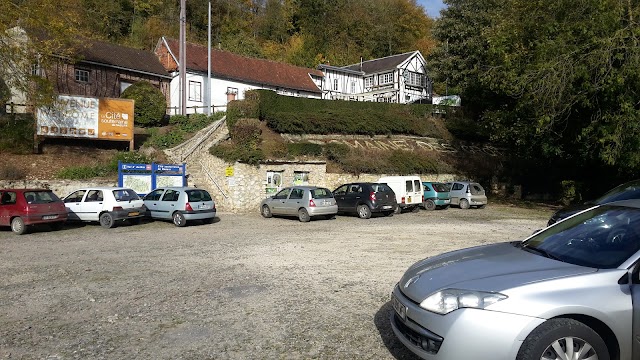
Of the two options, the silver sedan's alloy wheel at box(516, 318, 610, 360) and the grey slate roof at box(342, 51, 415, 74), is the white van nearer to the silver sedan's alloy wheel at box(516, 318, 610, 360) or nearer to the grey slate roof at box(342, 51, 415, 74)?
the silver sedan's alloy wheel at box(516, 318, 610, 360)

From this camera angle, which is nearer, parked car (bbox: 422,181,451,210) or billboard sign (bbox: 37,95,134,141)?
billboard sign (bbox: 37,95,134,141)

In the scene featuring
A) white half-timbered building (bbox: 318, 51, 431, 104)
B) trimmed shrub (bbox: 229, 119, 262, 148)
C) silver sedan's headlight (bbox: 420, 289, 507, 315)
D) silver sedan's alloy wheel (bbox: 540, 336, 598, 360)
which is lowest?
silver sedan's alloy wheel (bbox: 540, 336, 598, 360)

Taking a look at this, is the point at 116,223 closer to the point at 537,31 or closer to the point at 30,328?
the point at 30,328

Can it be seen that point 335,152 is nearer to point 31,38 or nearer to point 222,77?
point 31,38

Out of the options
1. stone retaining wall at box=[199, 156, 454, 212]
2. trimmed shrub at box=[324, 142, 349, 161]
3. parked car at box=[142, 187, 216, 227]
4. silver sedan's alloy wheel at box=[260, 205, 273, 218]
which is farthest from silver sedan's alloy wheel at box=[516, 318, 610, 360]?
trimmed shrub at box=[324, 142, 349, 161]

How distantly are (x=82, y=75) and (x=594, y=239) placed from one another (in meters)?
36.5

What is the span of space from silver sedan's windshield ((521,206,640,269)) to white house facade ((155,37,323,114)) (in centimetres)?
3420

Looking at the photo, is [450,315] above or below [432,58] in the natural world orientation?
below

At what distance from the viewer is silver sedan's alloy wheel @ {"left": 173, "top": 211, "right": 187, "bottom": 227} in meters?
17.0

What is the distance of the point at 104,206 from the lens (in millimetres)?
16578

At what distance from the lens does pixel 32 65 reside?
20.3 metres

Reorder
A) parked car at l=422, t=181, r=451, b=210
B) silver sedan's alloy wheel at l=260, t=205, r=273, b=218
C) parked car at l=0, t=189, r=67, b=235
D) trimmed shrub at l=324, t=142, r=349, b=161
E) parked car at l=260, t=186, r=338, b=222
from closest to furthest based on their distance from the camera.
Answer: parked car at l=0, t=189, r=67, b=235, parked car at l=260, t=186, r=338, b=222, silver sedan's alloy wheel at l=260, t=205, r=273, b=218, parked car at l=422, t=181, r=451, b=210, trimmed shrub at l=324, t=142, r=349, b=161

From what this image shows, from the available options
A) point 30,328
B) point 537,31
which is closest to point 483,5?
point 537,31

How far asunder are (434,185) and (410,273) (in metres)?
20.3
